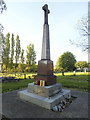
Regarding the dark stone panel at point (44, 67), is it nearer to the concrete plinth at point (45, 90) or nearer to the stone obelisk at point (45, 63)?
the stone obelisk at point (45, 63)

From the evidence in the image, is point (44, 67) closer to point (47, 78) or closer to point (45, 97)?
point (47, 78)

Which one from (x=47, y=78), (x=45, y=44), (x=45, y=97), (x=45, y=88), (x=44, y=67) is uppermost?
(x=45, y=44)

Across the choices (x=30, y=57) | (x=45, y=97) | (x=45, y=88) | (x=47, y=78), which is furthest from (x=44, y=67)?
(x=30, y=57)

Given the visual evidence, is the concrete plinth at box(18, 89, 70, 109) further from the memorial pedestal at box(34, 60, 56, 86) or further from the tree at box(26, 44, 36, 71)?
the tree at box(26, 44, 36, 71)

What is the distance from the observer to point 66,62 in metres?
31.3

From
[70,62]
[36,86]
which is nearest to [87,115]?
[36,86]

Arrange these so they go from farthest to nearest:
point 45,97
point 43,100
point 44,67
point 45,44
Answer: point 45,44 < point 44,67 < point 45,97 < point 43,100

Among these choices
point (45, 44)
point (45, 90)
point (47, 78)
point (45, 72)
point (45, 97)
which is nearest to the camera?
point (45, 97)

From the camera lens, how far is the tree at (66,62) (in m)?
31.3

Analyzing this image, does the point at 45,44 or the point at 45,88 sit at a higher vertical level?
the point at 45,44

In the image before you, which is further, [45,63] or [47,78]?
[45,63]

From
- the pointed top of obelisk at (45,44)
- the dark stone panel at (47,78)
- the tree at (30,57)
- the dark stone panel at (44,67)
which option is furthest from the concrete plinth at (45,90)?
the tree at (30,57)

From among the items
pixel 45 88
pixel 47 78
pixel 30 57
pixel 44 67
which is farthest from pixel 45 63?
pixel 30 57

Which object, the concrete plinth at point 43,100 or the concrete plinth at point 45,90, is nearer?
the concrete plinth at point 43,100
